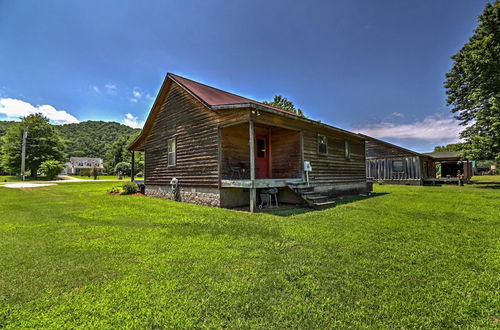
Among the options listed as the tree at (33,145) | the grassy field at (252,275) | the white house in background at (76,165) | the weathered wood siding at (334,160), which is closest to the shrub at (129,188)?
the grassy field at (252,275)

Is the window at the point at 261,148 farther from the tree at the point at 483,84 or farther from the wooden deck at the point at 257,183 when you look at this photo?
the tree at the point at 483,84

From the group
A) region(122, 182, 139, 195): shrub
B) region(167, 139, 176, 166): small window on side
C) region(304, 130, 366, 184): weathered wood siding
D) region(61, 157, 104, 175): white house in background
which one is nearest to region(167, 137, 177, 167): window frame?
region(167, 139, 176, 166): small window on side

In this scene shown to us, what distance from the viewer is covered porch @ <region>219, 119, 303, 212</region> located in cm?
805

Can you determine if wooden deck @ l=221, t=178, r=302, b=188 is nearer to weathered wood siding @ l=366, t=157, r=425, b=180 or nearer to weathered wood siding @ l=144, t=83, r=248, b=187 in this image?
weathered wood siding @ l=144, t=83, r=248, b=187

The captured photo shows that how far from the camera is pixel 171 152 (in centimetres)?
1142

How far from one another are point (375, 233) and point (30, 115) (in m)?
57.7

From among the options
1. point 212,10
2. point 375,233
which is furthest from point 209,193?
point 212,10

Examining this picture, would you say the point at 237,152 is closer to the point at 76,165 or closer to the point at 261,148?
the point at 261,148

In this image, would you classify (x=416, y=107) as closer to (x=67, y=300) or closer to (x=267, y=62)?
(x=267, y=62)

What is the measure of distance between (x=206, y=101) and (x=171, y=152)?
3935 mm

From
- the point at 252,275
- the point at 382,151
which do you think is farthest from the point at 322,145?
the point at 382,151

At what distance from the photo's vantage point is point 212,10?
1115 cm

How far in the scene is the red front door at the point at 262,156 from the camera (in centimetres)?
1038

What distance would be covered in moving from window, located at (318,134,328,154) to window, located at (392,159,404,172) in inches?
582
